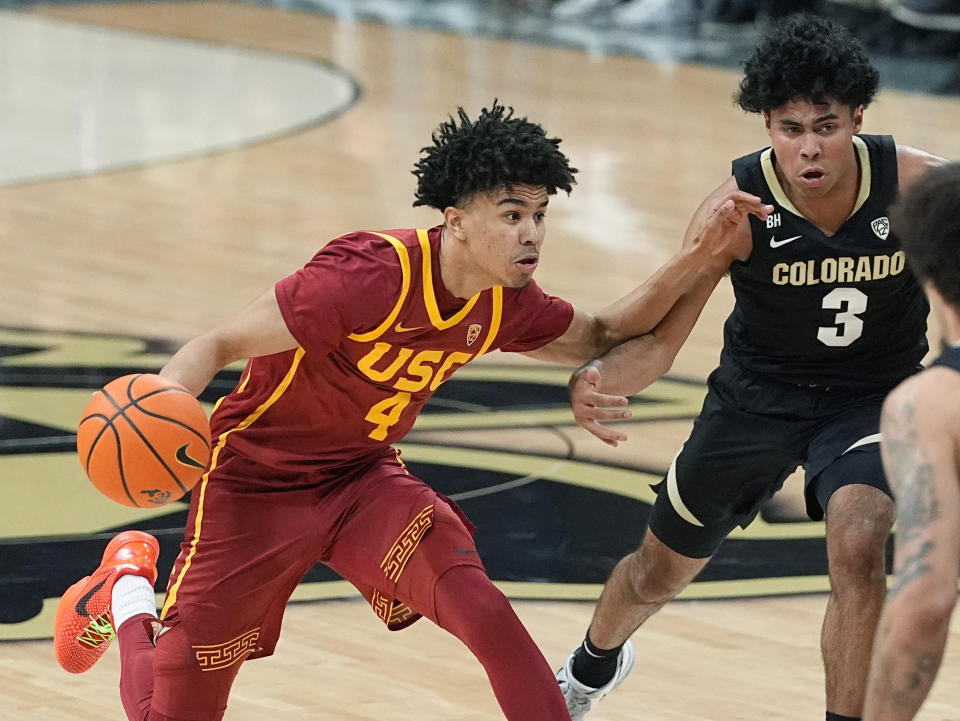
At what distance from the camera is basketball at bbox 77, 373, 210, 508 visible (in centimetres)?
415

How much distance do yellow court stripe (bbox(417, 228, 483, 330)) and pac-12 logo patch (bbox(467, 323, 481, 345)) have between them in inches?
2.0

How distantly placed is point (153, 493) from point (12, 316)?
210 inches

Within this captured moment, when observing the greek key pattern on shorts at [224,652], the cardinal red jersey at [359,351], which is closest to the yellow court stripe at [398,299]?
the cardinal red jersey at [359,351]

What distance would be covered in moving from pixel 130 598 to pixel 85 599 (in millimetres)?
172

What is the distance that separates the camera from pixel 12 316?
30.3ft

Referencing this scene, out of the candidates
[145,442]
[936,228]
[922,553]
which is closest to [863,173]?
[936,228]

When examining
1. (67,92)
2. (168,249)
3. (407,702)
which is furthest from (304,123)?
(407,702)

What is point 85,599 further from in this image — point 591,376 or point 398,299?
point 591,376

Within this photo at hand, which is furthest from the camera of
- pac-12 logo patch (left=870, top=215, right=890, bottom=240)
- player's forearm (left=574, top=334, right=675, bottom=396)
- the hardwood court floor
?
the hardwood court floor

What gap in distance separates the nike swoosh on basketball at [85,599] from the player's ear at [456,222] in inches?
67.3

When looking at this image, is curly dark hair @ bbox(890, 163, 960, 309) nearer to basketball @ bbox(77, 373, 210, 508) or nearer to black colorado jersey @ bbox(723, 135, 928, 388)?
black colorado jersey @ bbox(723, 135, 928, 388)

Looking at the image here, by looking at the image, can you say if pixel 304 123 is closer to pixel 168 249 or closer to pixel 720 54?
pixel 168 249

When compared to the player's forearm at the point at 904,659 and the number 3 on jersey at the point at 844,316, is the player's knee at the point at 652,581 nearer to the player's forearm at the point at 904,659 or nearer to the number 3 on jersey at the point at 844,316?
the number 3 on jersey at the point at 844,316

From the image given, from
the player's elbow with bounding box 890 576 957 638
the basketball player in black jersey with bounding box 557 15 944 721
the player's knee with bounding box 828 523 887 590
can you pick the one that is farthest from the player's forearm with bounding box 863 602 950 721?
the basketball player in black jersey with bounding box 557 15 944 721
